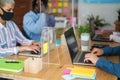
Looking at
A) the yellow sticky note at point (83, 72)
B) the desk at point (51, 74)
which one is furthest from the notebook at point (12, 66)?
the yellow sticky note at point (83, 72)

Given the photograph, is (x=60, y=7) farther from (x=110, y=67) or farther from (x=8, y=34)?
(x=110, y=67)

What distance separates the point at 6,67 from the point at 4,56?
0.38m

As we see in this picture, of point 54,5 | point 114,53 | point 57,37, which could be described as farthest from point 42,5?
point 114,53

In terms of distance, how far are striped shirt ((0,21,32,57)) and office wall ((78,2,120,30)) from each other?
7.82ft

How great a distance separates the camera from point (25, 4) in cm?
554

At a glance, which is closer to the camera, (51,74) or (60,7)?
(51,74)

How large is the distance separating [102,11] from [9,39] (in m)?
2.96

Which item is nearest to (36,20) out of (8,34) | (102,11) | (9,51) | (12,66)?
(8,34)

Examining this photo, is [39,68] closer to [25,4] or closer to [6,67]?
[6,67]

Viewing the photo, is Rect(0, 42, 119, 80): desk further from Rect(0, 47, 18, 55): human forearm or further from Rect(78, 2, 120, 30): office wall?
Rect(78, 2, 120, 30): office wall

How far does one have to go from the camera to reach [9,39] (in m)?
2.24

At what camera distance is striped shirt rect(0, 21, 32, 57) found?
197 centimetres

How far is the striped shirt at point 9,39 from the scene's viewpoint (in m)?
1.97

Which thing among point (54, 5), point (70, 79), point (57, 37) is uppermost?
point (54, 5)
